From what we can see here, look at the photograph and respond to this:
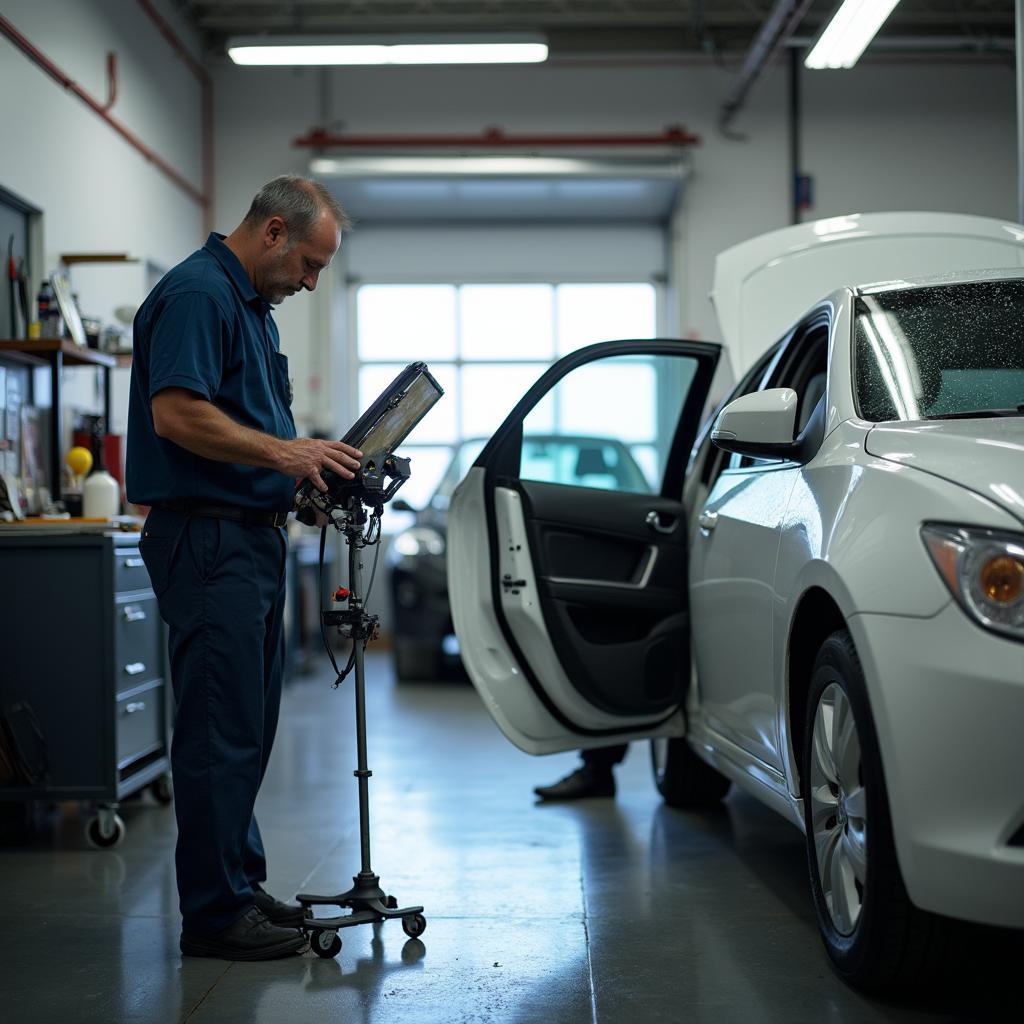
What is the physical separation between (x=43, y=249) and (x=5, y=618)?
3.14 m

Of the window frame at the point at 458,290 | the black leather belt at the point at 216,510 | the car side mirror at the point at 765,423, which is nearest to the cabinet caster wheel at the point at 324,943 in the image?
the black leather belt at the point at 216,510

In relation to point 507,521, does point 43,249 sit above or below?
above

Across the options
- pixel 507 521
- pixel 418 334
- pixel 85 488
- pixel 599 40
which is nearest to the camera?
pixel 507 521

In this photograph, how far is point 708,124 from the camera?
428 inches

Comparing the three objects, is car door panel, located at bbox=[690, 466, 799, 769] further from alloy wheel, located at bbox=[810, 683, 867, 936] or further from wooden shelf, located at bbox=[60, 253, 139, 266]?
wooden shelf, located at bbox=[60, 253, 139, 266]

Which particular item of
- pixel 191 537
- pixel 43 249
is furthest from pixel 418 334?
pixel 191 537

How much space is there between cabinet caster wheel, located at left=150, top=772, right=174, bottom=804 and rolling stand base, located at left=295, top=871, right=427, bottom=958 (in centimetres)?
183

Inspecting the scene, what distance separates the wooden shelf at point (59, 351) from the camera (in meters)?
5.17

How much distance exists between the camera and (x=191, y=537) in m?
2.67

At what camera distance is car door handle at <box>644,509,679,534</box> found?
3867mm

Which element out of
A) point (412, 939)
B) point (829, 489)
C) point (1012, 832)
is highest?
point (829, 489)

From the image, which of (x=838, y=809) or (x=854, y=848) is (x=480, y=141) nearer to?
(x=838, y=809)

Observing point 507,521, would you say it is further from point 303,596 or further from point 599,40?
point 599,40

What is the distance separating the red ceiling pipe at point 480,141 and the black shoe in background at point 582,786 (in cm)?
715
